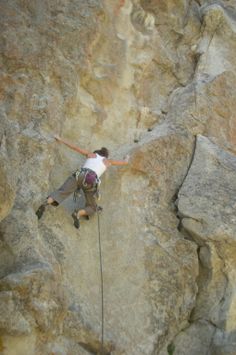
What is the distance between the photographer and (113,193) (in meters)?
10.9

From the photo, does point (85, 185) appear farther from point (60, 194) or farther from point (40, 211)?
point (40, 211)

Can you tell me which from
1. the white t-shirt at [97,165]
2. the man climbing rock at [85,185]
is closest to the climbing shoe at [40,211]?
the man climbing rock at [85,185]

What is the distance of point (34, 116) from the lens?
1035 cm

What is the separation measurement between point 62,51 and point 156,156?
2977 millimetres

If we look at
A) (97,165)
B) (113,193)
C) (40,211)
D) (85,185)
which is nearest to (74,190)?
(85,185)

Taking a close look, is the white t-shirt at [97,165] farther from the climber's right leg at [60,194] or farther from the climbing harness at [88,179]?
the climber's right leg at [60,194]

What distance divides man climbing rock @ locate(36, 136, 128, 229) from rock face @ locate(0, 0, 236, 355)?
27 cm

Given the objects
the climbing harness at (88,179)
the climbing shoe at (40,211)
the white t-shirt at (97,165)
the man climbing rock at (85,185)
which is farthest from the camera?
the white t-shirt at (97,165)

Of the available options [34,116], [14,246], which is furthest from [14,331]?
[34,116]

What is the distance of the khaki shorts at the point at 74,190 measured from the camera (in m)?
9.69

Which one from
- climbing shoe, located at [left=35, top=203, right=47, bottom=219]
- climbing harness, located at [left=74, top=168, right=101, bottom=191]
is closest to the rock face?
climbing shoe, located at [left=35, top=203, right=47, bottom=219]

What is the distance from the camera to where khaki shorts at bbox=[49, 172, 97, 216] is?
969cm

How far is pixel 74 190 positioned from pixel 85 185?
0.28 metres

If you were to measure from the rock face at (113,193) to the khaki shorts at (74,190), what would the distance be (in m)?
0.32
